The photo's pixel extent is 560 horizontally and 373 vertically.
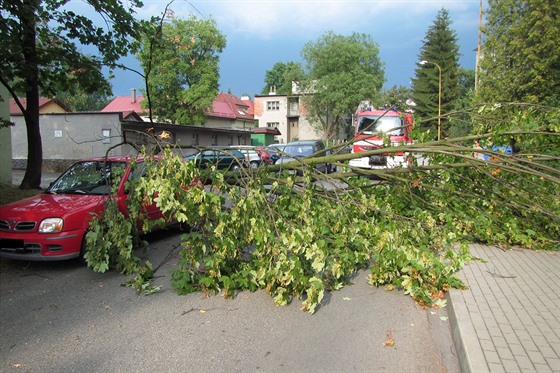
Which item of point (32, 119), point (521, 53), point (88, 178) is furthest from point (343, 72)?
point (88, 178)

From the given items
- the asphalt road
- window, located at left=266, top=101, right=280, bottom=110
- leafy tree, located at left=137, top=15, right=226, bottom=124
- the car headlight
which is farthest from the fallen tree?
window, located at left=266, top=101, right=280, bottom=110

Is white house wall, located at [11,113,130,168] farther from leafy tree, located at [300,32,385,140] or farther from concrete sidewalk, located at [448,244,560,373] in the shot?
leafy tree, located at [300,32,385,140]

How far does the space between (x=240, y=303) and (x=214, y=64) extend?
39059 millimetres

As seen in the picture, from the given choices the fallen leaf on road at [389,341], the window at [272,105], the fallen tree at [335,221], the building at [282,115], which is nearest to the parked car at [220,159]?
the fallen tree at [335,221]

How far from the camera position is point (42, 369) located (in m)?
3.50

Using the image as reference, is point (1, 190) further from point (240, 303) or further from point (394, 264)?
point (394, 264)

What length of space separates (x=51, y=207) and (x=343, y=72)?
48151mm

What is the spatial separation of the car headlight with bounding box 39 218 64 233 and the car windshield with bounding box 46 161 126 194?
33.3 inches

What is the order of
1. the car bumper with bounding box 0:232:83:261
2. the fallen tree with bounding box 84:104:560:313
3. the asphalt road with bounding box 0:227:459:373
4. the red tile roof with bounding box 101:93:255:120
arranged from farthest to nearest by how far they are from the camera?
the red tile roof with bounding box 101:93:255:120 < the car bumper with bounding box 0:232:83:261 < the fallen tree with bounding box 84:104:560:313 < the asphalt road with bounding box 0:227:459:373

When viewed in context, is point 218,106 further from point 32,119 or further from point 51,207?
point 51,207

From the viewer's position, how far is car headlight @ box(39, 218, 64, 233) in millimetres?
5656

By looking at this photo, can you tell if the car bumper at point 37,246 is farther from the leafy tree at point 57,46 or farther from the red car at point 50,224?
the leafy tree at point 57,46

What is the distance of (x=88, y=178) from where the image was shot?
696 centimetres

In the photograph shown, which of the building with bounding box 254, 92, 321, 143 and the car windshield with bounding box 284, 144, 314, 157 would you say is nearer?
the car windshield with bounding box 284, 144, 314, 157
